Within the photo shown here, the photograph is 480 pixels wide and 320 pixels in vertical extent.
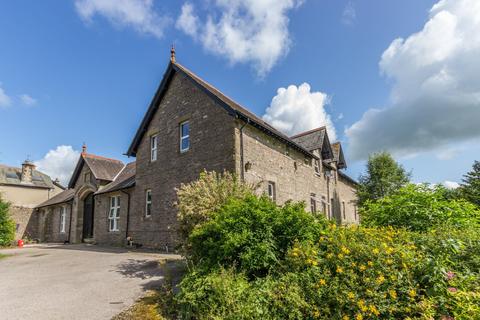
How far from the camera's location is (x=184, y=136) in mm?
14859

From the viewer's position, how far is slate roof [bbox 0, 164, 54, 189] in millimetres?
30167

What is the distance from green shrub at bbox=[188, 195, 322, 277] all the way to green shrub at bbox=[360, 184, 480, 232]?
3.26 metres

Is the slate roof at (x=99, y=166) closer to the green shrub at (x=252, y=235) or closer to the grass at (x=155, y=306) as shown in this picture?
the grass at (x=155, y=306)

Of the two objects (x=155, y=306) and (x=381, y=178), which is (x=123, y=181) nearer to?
(x=155, y=306)

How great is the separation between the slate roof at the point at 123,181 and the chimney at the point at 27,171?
1719 cm

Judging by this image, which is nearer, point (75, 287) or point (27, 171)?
point (75, 287)

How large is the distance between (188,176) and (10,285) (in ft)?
25.4

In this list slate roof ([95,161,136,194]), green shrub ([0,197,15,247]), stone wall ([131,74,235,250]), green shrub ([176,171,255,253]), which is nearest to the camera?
green shrub ([176,171,255,253])

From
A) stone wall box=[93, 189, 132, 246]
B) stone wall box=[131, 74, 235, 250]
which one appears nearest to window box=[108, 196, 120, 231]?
stone wall box=[93, 189, 132, 246]

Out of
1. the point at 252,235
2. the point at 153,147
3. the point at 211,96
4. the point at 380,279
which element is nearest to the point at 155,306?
the point at 252,235

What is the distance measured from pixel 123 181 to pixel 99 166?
4007 millimetres

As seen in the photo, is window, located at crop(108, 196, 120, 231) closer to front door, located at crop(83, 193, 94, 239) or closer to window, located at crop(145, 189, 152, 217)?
window, located at crop(145, 189, 152, 217)

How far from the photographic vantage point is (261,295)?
15.5 feet

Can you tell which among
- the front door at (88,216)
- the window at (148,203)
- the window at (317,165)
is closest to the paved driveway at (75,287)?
the window at (148,203)
